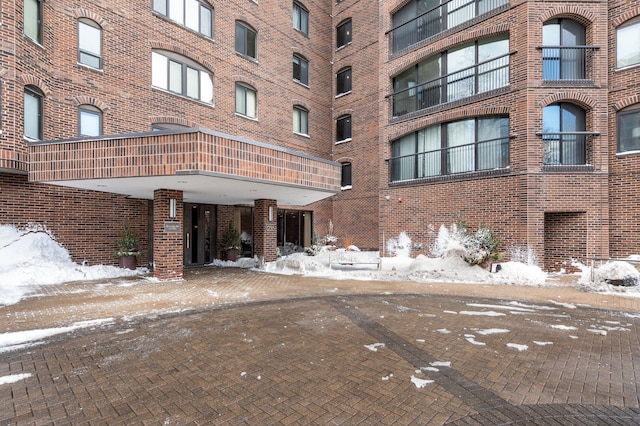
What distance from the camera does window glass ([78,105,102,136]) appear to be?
12.3 meters

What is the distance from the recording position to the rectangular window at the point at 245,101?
17.7 metres

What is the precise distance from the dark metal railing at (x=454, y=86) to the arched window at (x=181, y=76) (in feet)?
32.0

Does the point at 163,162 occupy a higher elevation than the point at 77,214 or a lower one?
higher

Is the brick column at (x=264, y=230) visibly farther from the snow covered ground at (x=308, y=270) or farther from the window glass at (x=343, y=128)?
the window glass at (x=343, y=128)

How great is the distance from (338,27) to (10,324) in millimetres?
23807

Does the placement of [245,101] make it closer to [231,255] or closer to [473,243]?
[231,255]

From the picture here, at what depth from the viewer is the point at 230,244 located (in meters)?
16.4

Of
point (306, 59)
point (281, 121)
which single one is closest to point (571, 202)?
point (281, 121)

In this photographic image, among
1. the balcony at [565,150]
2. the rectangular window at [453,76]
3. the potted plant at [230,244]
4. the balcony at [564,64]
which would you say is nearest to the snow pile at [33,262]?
the potted plant at [230,244]

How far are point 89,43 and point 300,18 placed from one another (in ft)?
43.4

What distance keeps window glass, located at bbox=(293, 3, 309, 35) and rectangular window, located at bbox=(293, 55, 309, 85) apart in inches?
73.1

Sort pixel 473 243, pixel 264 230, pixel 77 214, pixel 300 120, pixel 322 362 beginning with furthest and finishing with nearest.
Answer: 1. pixel 300 120
2. pixel 264 230
3. pixel 473 243
4. pixel 77 214
5. pixel 322 362

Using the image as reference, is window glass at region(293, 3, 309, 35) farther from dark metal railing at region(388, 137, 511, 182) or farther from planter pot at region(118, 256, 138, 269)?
planter pot at region(118, 256, 138, 269)

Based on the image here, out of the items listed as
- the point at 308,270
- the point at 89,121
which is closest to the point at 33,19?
the point at 89,121
